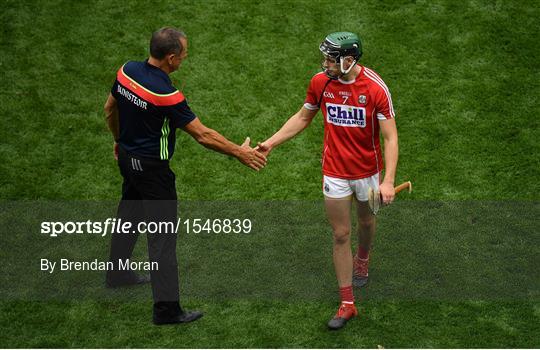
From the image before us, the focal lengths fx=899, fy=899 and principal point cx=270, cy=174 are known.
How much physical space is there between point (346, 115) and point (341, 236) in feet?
3.38

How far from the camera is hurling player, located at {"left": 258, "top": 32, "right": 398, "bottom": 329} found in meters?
7.11

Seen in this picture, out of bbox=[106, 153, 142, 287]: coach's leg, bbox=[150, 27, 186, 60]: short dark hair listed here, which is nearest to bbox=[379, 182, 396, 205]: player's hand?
bbox=[150, 27, 186, 60]: short dark hair

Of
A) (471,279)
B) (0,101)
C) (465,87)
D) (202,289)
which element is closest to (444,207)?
(471,279)

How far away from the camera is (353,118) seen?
23.7ft

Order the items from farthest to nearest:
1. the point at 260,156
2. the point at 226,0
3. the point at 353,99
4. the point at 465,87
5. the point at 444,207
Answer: the point at 226,0
the point at 465,87
the point at 444,207
the point at 260,156
the point at 353,99

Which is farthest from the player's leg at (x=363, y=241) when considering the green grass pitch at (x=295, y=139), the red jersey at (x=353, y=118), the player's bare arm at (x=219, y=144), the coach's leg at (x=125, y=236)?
the coach's leg at (x=125, y=236)

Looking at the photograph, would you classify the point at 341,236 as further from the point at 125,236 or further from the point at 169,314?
the point at 125,236

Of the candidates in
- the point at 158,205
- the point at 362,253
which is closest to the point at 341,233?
the point at 362,253

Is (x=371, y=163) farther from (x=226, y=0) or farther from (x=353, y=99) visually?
(x=226, y=0)

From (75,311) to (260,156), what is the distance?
211cm

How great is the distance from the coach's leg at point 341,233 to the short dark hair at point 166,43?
177 cm

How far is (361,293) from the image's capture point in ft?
26.6

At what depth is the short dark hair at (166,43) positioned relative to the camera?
23.1 feet

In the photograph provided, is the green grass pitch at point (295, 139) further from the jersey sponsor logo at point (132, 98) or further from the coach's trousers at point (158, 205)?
the jersey sponsor logo at point (132, 98)
